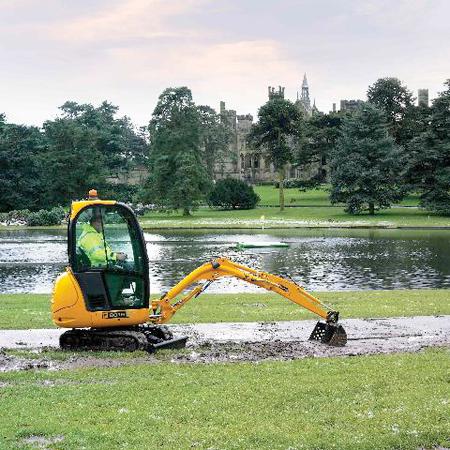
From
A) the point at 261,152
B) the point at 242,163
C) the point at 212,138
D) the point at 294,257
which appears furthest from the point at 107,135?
the point at 294,257

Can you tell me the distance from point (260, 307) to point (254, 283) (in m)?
6.62

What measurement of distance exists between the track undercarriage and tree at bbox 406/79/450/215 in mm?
66119

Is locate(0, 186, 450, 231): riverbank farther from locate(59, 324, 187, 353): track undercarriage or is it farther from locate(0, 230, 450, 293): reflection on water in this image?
locate(59, 324, 187, 353): track undercarriage

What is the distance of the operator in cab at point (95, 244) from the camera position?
12.0 metres

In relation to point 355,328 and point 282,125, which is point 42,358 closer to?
point 355,328

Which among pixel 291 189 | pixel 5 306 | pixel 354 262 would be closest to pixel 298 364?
pixel 5 306

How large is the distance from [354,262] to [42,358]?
85.0 ft

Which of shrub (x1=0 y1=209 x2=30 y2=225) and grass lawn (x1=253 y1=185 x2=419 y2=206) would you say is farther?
grass lawn (x1=253 y1=185 x2=419 y2=206)

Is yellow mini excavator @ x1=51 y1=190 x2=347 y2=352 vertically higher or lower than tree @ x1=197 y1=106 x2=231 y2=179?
lower

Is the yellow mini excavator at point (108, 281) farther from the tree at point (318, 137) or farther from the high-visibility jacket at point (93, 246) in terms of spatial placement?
the tree at point (318, 137)

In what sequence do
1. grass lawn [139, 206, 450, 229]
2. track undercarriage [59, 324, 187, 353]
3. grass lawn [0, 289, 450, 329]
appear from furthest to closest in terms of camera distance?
grass lawn [139, 206, 450, 229], grass lawn [0, 289, 450, 329], track undercarriage [59, 324, 187, 353]

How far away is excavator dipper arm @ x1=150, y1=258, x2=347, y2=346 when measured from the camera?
12.5 m

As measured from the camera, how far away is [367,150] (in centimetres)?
8019

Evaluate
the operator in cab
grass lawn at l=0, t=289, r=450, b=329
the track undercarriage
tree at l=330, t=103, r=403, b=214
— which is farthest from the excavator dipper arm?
tree at l=330, t=103, r=403, b=214
